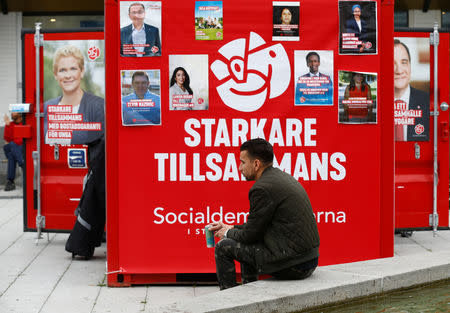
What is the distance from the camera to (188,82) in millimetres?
6672

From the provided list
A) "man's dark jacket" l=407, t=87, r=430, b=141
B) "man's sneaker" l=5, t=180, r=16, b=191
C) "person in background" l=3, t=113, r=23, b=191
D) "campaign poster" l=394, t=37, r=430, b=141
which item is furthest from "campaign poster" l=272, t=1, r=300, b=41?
"man's sneaker" l=5, t=180, r=16, b=191

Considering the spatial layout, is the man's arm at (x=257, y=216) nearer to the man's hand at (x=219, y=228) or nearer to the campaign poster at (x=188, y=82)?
the man's hand at (x=219, y=228)

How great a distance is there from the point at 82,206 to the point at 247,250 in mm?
2995

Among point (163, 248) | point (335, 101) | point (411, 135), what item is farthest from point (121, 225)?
point (411, 135)

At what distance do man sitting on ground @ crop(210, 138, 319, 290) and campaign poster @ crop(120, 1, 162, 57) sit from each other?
1.62 m

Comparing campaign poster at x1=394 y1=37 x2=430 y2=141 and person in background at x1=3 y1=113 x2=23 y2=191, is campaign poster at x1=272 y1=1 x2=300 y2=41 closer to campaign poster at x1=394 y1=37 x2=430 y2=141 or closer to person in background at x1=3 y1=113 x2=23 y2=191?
campaign poster at x1=394 y1=37 x2=430 y2=141

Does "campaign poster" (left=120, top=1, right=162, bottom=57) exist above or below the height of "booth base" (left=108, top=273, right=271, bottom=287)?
above

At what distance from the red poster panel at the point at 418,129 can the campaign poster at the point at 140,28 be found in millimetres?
3373

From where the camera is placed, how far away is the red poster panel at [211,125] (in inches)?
262

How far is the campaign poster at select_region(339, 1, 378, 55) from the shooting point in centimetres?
673

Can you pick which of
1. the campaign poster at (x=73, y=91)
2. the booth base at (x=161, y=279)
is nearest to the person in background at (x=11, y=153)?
the campaign poster at (x=73, y=91)

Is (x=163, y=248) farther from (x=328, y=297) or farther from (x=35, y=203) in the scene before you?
(x=35, y=203)

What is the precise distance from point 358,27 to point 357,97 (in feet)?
2.00

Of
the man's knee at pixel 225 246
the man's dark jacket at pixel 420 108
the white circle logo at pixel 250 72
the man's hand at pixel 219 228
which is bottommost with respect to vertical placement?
the man's knee at pixel 225 246
